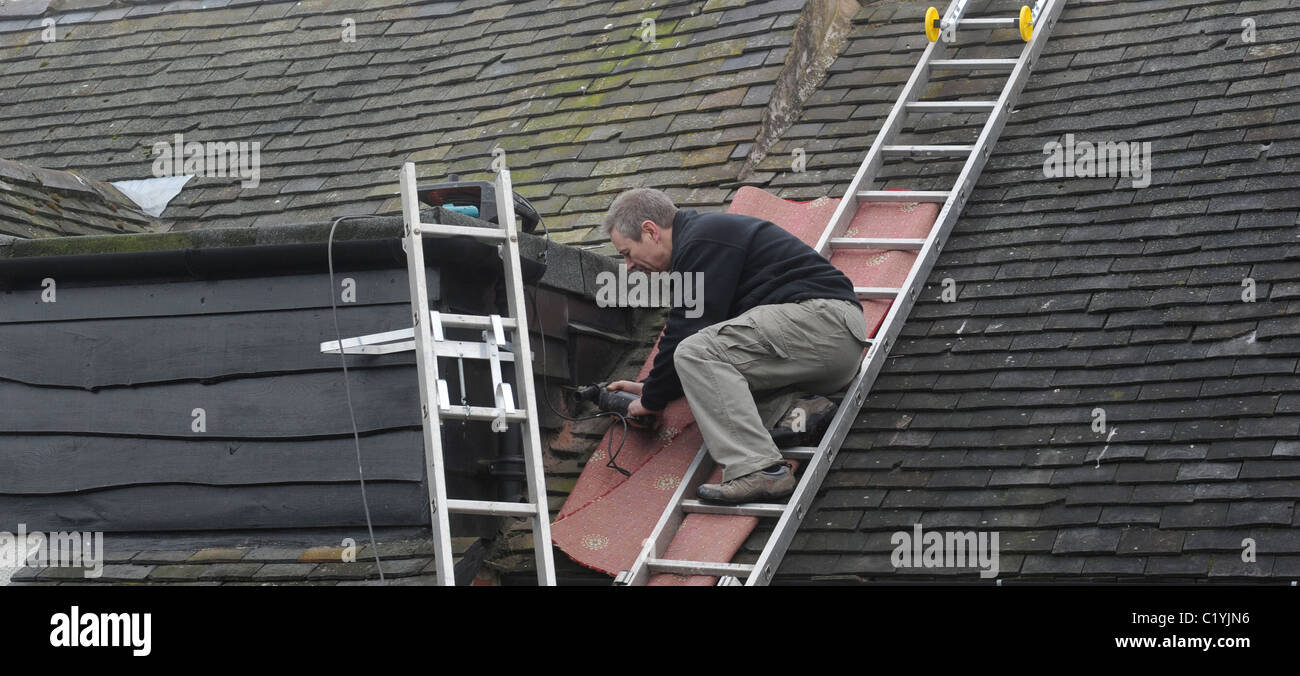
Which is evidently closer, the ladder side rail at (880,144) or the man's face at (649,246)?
the man's face at (649,246)

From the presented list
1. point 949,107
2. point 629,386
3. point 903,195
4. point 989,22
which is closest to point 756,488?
point 629,386

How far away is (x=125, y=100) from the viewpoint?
9.44 m

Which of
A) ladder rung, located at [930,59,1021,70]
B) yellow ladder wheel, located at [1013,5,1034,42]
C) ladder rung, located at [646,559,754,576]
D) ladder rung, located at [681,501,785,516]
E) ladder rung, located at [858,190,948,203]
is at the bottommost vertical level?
ladder rung, located at [646,559,754,576]

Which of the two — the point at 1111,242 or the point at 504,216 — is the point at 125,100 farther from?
the point at 1111,242

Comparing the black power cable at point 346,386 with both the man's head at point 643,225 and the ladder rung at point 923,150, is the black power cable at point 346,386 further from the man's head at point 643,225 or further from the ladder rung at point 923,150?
the ladder rung at point 923,150

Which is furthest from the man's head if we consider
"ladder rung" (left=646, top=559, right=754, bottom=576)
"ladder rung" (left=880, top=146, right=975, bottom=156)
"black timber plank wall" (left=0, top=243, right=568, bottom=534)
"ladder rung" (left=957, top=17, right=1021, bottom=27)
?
"ladder rung" (left=957, top=17, right=1021, bottom=27)

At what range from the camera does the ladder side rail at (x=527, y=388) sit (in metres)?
4.89

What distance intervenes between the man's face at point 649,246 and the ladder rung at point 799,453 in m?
0.85

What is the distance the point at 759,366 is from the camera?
548cm

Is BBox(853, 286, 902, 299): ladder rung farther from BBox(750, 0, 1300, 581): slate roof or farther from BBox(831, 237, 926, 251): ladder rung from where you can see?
BBox(831, 237, 926, 251): ladder rung

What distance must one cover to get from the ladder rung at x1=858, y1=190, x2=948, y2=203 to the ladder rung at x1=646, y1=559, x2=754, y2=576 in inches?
84.2

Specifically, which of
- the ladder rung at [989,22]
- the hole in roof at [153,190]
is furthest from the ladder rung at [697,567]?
the hole in roof at [153,190]

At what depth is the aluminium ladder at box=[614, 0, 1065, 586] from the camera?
5.19 m
